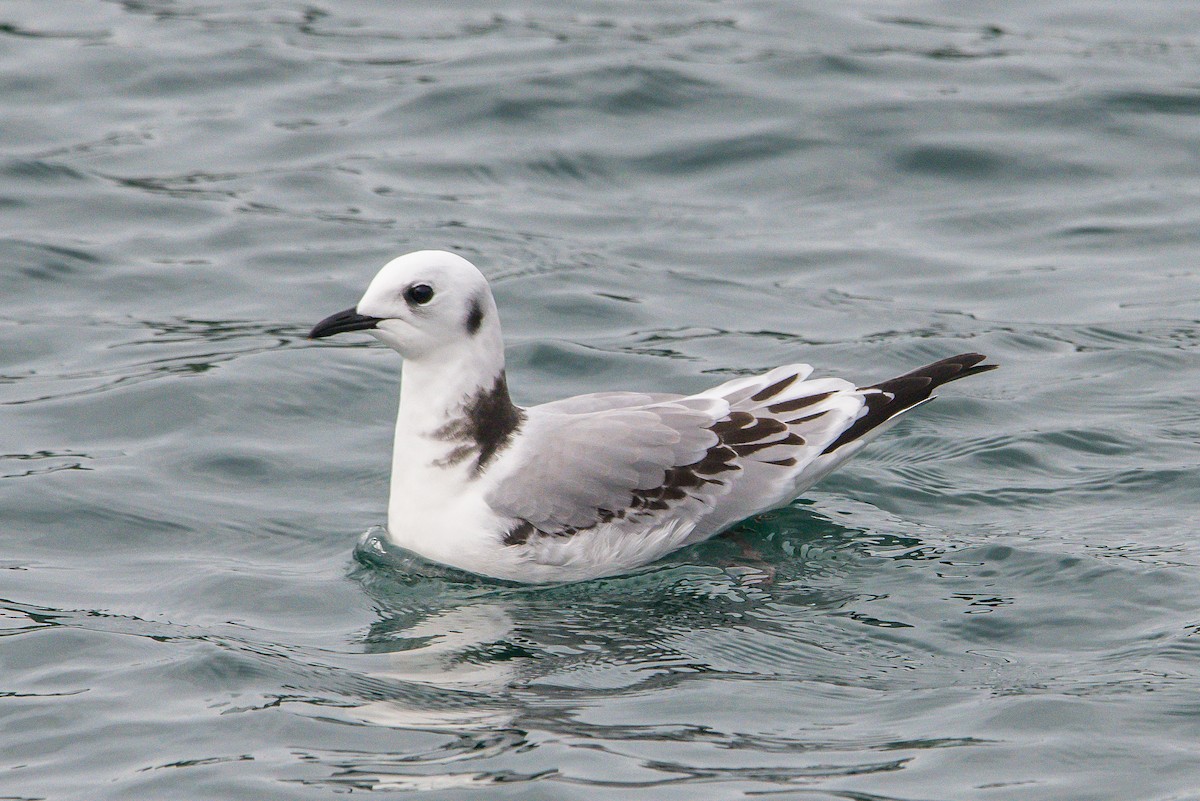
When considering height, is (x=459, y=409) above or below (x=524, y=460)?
above

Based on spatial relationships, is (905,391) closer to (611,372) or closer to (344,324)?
(611,372)

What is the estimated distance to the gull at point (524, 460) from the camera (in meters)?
8.24

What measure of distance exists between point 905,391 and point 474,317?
91.0 inches

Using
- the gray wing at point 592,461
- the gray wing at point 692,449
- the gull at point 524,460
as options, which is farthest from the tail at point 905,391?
the gray wing at point 592,461

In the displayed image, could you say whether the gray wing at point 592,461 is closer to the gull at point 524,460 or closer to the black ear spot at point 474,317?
the gull at point 524,460

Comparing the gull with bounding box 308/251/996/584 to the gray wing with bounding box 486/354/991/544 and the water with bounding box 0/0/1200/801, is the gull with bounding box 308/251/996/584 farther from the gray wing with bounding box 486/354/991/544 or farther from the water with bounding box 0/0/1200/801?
the water with bounding box 0/0/1200/801

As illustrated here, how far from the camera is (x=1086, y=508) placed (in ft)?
30.4

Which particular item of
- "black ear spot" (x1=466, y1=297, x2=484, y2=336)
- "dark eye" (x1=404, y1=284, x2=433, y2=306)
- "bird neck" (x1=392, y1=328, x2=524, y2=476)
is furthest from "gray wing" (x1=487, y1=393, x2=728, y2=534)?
"dark eye" (x1=404, y1=284, x2=433, y2=306)

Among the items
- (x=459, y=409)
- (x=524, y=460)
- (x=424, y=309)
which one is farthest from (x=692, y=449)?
(x=424, y=309)

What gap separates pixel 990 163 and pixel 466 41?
5.27 metres

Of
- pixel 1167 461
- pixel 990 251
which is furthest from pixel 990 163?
pixel 1167 461

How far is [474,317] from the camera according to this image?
27.4ft

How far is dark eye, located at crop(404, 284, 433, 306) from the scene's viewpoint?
26.7ft

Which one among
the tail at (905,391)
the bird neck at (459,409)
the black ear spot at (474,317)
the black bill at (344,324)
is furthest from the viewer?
the tail at (905,391)
